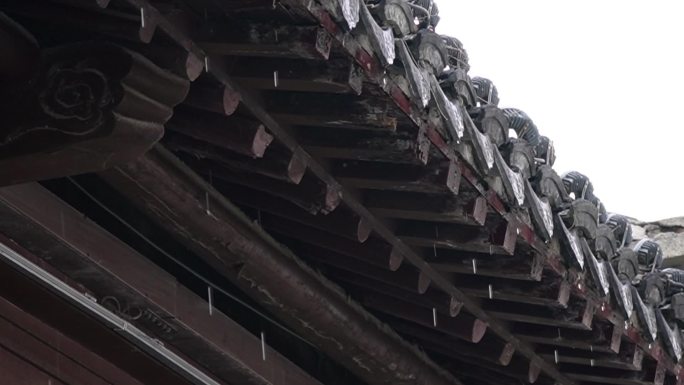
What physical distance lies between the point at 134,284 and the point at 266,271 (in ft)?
1.88

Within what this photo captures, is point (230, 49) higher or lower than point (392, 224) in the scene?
higher

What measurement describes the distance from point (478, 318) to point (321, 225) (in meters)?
1.16

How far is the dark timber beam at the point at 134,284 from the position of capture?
16.6ft

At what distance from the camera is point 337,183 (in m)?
5.37

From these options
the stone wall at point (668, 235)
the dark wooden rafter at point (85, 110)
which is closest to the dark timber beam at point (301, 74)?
the dark wooden rafter at point (85, 110)

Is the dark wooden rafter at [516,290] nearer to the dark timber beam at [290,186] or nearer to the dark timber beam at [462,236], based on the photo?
the dark timber beam at [462,236]

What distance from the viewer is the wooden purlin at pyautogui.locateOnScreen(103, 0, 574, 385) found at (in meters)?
4.35

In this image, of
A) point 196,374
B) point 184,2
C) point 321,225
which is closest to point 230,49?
point 184,2

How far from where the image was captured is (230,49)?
4.46m

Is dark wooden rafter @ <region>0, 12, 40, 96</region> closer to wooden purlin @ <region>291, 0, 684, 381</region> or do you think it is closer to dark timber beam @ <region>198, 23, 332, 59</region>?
dark timber beam @ <region>198, 23, 332, 59</region>

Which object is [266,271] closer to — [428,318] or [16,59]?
[428,318]

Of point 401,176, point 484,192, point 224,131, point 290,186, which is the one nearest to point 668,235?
point 484,192

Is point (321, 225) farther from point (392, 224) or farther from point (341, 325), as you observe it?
point (341, 325)

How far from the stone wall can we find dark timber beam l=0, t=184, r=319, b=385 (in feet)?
15.7
